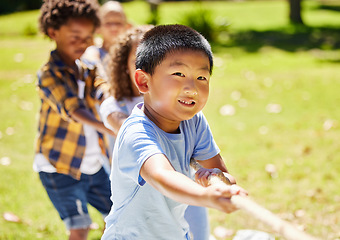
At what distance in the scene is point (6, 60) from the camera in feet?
36.6

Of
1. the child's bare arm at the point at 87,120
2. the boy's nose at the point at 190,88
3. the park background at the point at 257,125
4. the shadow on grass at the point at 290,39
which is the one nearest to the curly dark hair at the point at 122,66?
the child's bare arm at the point at 87,120

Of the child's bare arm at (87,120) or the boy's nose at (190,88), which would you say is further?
the child's bare arm at (87,120)

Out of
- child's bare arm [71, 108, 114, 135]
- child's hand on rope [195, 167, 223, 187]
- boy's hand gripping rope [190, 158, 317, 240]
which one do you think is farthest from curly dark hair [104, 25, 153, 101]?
boy's hand gripping rope [190, 158, 317, 240]

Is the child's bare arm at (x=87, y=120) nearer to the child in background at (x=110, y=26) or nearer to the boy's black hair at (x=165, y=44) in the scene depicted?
the boy's black hair at (x=165, y=44)

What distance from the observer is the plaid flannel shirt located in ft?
8.91

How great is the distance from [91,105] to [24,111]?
179 inches

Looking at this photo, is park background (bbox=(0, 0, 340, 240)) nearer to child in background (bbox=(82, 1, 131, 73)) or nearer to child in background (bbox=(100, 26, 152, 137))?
child in background (bbox=(82, 1, 131, 73))

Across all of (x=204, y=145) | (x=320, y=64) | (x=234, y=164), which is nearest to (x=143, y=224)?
(x=204, y=145)

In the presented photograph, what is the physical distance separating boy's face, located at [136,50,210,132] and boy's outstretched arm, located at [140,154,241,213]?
24 centimetres

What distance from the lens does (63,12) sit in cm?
301

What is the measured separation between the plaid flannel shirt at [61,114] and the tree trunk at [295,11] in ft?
44.2

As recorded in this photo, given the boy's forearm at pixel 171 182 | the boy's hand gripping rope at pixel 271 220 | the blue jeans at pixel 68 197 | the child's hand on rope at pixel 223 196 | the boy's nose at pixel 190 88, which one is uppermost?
the boy's nose at pixel 190 88

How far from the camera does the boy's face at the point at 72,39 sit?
293 centimetres

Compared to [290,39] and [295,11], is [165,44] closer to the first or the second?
[290,39]
